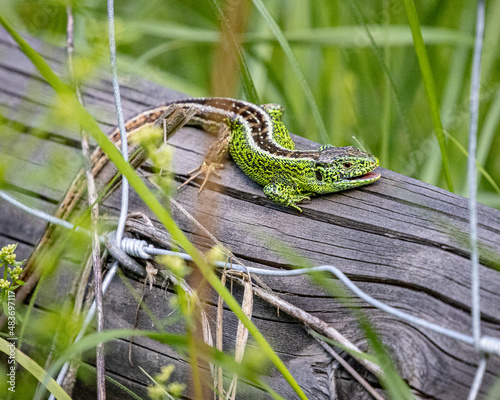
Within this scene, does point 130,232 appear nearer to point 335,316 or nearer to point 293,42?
point 335,316

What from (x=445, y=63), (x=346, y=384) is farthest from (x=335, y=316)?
(x=445, y=63)

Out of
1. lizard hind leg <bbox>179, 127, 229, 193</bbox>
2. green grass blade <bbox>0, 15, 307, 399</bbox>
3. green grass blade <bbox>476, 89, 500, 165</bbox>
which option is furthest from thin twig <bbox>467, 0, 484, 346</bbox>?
green grass blade <bbox>476, 89, 500, 165</bbox>

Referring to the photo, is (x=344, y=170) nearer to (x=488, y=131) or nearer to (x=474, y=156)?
(x=474, y=156)

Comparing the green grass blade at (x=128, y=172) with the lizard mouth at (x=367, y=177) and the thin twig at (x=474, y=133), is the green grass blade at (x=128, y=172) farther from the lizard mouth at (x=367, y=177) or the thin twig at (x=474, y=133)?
the lizard mouth at (x=367, y=177)

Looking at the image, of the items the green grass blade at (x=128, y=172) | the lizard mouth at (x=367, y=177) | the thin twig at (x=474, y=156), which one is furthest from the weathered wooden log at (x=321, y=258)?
the thin twig at (x=474, y=156)

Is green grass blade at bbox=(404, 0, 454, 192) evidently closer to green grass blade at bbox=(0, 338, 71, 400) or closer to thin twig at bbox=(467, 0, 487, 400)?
thin twig at bbox=(467, 0, 487, 400)

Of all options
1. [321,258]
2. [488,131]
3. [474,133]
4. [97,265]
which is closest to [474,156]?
[474,133]

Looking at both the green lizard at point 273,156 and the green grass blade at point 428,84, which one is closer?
the green grass blade at point 428,84
